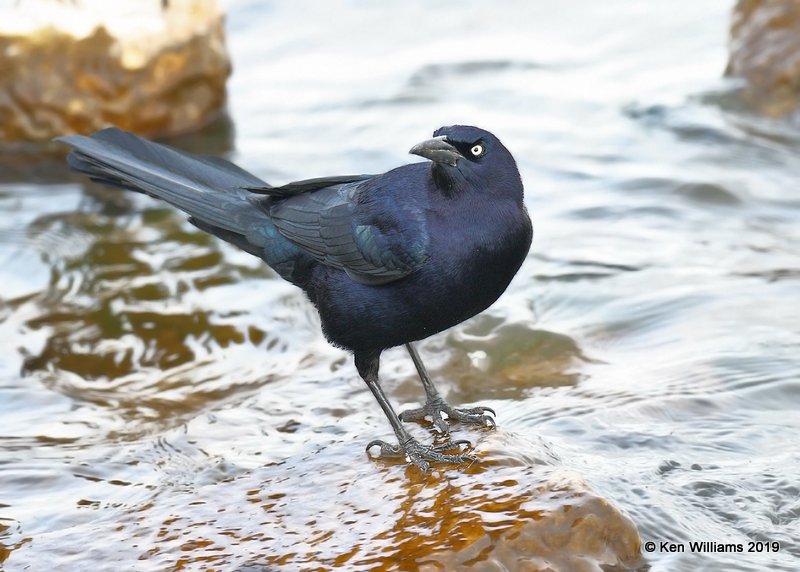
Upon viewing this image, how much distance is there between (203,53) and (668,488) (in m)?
6.44

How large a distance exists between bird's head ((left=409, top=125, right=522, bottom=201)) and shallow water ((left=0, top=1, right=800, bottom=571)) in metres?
0.98

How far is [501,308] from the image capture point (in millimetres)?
6793

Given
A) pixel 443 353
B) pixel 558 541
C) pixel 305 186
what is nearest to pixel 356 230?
pixel 305 186

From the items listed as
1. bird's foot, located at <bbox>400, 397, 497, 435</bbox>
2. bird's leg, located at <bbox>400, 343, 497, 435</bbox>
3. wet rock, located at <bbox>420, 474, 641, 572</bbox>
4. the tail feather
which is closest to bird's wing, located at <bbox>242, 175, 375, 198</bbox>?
the tail feather

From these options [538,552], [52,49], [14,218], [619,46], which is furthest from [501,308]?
[619,46]

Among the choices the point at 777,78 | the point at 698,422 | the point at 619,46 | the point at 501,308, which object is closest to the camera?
the point at 698,422

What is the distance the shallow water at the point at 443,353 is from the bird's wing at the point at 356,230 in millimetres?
731

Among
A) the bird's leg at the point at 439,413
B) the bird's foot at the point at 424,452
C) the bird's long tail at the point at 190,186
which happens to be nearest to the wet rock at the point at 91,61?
the bird's long tail at the point at 190,186

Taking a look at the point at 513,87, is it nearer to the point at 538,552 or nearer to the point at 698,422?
the point at 698,422

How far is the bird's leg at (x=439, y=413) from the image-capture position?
4742 millimetres

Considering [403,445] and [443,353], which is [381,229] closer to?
[403,445]

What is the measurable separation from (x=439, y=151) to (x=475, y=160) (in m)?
0.14

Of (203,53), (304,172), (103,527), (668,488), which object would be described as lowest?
(668,488)

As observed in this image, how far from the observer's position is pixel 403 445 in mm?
4492
